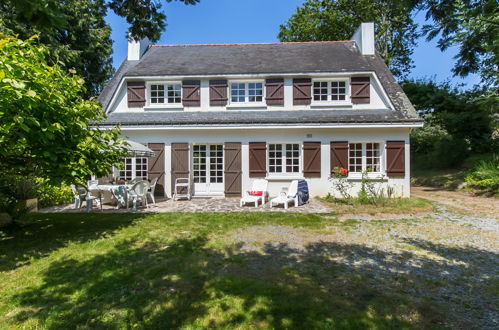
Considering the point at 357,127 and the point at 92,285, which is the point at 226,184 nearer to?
the point at 357,127

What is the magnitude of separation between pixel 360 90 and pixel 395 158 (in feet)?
10.8

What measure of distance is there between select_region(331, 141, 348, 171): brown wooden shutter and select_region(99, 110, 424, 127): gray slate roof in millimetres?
943

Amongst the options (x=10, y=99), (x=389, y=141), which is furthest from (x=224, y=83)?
(x=10, y=99)

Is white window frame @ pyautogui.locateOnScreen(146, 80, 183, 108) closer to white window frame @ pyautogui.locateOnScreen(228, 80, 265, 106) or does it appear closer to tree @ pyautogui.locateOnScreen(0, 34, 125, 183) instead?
white window frame @ pyautogui.locateOnScreen(228, 80, 265, 106)

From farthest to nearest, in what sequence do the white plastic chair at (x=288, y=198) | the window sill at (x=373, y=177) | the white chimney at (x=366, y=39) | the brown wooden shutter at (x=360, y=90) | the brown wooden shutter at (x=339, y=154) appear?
1. the white chimney at (x=366, y=39)
2. the brown wooden shutter at (x=360, y=90)
3. the brown wooden shutter at (x=339, y=154)
4. the window sill at (x=373, y=177)
5. the white plastic chair at (x=288, y=198)

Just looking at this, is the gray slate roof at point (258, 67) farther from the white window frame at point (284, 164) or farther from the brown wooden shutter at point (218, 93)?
the white window frame at point (284, 164)

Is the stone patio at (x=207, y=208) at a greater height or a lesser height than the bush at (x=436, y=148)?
lesser

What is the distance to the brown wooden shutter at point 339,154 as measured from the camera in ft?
33.8

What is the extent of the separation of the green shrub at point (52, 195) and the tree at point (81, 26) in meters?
4.33

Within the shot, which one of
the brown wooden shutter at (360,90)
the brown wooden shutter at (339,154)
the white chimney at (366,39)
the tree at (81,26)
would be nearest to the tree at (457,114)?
the white chimney at (366,39)

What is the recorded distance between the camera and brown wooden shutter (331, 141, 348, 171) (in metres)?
10.3

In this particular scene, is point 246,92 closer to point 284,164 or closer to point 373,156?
point 284,164

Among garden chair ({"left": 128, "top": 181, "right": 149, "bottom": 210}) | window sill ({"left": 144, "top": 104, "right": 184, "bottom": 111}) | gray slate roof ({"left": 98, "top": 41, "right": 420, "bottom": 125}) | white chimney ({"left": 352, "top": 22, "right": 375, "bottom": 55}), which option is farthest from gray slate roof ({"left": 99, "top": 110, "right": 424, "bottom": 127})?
white chimney ({"left": 352, "top": 22, "right": 375, "bottom": 55})

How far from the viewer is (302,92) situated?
444 inches
